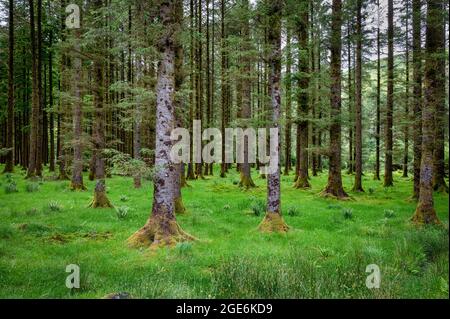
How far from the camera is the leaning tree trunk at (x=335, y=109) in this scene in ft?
60.0

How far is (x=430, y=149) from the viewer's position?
Answer: 12.1 meters

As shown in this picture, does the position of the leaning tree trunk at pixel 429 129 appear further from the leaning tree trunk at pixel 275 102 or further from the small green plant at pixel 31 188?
the small green plant at pixel 31 188

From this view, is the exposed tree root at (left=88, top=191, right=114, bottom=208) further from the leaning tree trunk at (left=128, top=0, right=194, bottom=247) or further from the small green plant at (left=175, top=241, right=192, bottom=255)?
the small green plant at (left=175, top=241, right=192, bottom=255)

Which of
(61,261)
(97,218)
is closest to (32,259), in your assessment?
(61,261)

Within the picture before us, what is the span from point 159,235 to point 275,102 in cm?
532

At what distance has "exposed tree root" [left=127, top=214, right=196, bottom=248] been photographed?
9.25 metres

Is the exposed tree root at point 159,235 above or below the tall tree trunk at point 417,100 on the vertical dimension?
below

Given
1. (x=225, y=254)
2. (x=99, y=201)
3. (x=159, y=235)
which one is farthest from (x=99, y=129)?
(x=225, y=254)

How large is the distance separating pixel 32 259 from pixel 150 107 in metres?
7.60

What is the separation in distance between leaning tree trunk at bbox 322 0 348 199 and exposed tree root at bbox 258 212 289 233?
27.2 feet

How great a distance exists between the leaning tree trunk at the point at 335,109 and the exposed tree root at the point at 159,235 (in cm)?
1106

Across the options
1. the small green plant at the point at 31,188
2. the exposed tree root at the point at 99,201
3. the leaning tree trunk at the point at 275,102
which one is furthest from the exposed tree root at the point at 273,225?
the small green plant at the point at 31,188
